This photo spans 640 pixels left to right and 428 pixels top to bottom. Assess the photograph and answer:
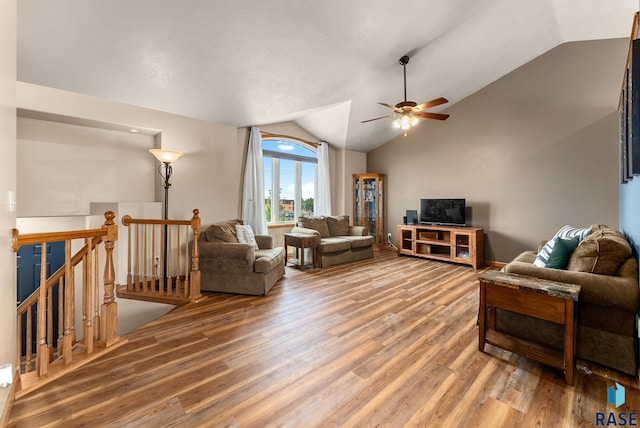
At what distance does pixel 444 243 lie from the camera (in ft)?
17.1

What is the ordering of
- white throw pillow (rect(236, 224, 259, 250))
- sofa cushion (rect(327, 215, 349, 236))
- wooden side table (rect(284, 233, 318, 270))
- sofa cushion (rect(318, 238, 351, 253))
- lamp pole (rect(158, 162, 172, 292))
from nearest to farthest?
lamp pole (rect(158, 162, 172, 292)) < white throw pillow (rect(236, 224, 259, 250)) < wooden side table (rect(284, 233, 318, 270)) < sofa cushion (rect(318, 238, 351, 253)) < sofa cushion (rect(327, 215, 349, 236))

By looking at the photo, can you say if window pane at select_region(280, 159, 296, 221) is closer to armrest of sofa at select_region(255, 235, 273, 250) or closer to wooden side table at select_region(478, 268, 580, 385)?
armrest of sofa at select_region(255, 235, 273, 250)

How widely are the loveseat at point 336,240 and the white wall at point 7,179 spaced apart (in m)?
3.71

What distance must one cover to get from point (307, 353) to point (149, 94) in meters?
3.49

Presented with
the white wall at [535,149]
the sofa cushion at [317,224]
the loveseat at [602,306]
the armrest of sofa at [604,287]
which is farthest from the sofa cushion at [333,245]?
the armrest of sofa at [604,287]

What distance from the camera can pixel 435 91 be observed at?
4.89m

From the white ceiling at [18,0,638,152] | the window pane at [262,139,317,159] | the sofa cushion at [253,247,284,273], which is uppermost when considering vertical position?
the white ceiling at [18,0,638,152]

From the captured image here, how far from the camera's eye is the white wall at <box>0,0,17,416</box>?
1407 millimetres

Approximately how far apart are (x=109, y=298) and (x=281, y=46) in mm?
3011

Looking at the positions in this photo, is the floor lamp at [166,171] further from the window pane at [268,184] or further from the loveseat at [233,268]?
the window pane at [268,184]

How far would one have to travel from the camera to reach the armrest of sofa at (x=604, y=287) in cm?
174

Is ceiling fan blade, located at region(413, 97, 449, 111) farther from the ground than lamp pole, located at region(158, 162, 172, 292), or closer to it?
farther from the ground

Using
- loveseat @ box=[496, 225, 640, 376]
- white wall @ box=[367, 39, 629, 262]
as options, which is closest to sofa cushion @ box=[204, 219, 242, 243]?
loveseat @ box=[496, 225, 640, 376]

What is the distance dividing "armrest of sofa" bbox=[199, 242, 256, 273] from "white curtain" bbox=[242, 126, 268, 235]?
4.54 feet
